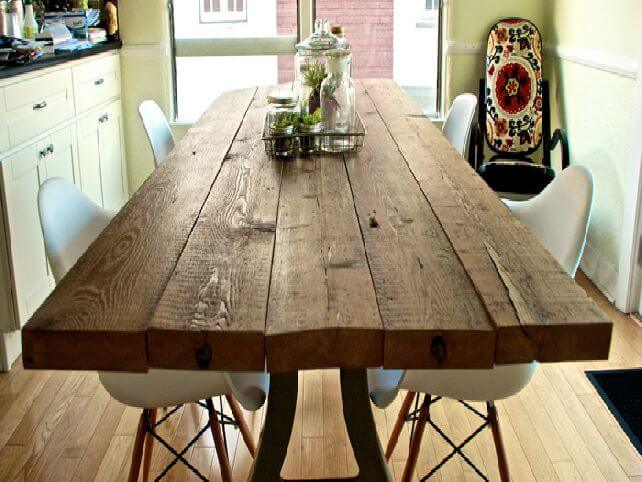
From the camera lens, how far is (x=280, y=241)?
1705 millimetres

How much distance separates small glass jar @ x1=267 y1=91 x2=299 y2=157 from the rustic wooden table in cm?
21

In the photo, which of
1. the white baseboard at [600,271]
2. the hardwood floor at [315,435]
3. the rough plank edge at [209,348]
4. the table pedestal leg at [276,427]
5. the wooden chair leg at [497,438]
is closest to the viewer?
the rough plank edge at [209,348]

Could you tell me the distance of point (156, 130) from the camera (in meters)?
3.35

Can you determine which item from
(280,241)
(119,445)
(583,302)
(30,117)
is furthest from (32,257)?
(583,302)

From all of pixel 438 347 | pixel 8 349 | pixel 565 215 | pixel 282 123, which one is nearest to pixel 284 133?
pixel 282 123

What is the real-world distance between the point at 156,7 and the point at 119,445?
10.0ft

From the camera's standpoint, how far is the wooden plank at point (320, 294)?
1.29 m

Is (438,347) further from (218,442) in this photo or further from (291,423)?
(218,442)

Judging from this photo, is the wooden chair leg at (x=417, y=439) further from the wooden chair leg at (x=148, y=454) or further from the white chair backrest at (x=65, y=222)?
the white chair backrest at (x=65, y=222)

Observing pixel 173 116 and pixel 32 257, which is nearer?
pixel 32 257

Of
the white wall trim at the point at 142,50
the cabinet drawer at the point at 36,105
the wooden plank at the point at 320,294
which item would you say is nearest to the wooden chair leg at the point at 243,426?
the wooden plank at the point at 320,294

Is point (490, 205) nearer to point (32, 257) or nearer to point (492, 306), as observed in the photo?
point (492, 306)

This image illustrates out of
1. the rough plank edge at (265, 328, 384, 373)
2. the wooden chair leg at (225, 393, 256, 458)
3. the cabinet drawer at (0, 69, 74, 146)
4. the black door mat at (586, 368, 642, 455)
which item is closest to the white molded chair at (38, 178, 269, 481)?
the wooden chair leg at (225, 393, 256, 458)

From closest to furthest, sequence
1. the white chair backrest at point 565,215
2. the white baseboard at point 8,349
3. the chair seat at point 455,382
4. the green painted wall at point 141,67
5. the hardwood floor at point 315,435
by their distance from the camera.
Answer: the chair seat at point 455,382
the white chair backrest at point 565,215
the hardwood floor at point 315,435
the white baseboard at point 8,349
the green painted wall at point 141,67
